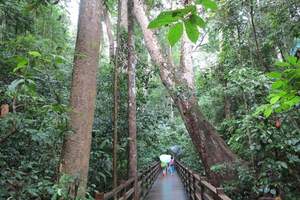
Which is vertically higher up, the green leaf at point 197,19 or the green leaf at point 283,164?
the green leaf at point 197,19

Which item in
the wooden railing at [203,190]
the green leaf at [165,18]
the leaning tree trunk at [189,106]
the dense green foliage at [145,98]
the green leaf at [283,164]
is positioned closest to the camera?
the green leaf at [165,18]

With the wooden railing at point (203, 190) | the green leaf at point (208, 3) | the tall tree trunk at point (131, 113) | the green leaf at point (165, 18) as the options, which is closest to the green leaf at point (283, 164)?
the wooden railing at point (203, 190)

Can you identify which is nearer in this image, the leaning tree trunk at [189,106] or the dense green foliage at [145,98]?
the dense green foliage at [145,98]

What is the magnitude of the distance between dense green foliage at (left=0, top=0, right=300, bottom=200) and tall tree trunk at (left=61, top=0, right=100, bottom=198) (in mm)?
269

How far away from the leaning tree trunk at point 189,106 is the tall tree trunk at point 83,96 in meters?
4.07

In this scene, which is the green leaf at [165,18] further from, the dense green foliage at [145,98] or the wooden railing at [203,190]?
the wooden railing at [203,190]

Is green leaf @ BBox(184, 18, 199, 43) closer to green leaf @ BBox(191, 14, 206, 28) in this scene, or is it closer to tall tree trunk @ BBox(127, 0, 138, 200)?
green leaf @ BBox(191, 14, 206, 28)

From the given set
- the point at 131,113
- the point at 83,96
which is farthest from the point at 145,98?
the point at 83,96

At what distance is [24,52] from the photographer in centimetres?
348

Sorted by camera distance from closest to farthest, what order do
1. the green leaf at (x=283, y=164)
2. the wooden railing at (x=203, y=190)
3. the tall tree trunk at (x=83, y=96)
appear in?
1. the wooden railing at (x=203, y=190)
2. the tall tree trunk at (x=83, y=96)
3. the green leaf at (x=283, y=164)

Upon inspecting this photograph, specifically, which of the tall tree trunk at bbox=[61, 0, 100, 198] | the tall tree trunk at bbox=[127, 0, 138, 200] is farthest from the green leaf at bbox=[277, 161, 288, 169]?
the tall tree trunk at bbox=[127, 0, 138, 200]

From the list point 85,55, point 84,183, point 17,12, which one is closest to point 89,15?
point 85,55

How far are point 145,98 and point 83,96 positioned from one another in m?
5.42

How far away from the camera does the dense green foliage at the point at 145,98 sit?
8.50 ft
